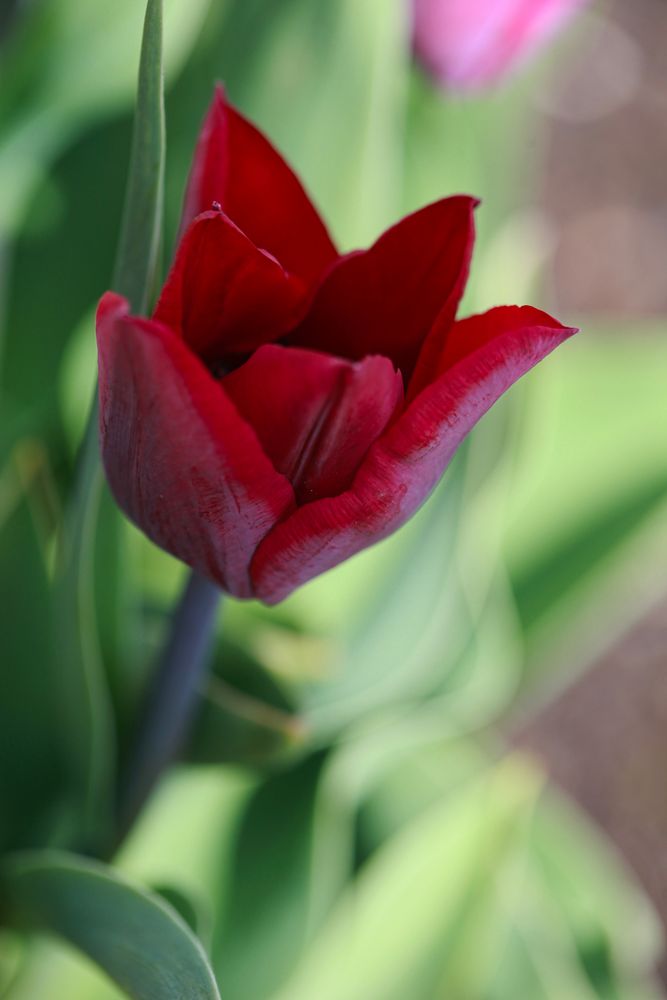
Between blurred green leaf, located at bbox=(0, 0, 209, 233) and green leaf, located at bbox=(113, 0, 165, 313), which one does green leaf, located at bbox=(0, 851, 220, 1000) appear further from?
blurred green leaf, located at bbox=(0, 0, 209, 233)

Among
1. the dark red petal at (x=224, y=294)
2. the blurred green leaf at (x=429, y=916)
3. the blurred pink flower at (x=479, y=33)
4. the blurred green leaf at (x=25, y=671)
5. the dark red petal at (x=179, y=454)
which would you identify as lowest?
the blurred green leaf at (x=429, y=916)

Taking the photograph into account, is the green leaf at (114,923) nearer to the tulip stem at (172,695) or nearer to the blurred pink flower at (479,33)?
the tulip stem at (172,695)

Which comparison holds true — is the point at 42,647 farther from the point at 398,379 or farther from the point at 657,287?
the point at 657,287

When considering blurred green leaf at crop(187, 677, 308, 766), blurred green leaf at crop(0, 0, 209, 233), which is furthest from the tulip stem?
blurred green leaf at crop(0, 0, 209, 233)

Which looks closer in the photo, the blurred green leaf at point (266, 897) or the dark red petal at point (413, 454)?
the dark red petal at point (413, 454)

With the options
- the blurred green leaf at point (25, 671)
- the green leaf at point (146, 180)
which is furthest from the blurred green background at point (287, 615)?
the green leaf at point (146, 180)

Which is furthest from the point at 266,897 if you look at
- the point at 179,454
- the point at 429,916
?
the point at 179,454

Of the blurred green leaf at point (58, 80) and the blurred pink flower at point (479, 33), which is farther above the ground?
the blurred pink flower at point (479, 33)

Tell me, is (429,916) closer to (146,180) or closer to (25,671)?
(25,671)
